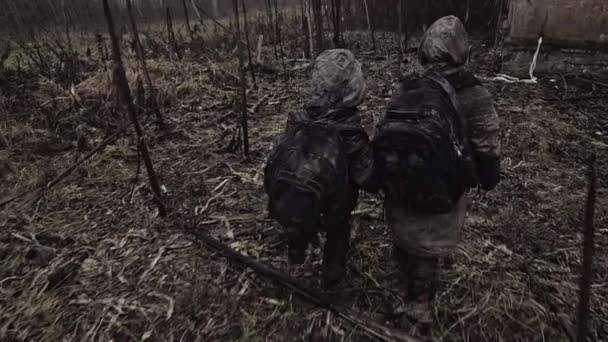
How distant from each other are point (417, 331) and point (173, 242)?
1.50 m

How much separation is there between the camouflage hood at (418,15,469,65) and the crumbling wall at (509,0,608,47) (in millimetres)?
3695

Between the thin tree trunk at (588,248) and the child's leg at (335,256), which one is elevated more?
the thin tree trunk at (588,248)

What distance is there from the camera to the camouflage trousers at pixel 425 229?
170 cm

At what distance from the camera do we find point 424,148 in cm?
143

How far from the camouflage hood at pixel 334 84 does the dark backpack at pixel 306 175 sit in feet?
0.43

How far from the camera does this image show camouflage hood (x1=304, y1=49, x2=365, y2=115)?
1.62 metres

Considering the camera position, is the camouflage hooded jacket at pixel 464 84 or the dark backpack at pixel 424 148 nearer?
the dark backpack at pixel 424 148

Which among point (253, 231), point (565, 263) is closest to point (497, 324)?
point (565, 263)

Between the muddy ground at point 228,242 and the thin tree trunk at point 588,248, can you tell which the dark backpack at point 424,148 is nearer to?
the thin tree trunk at point 588,248


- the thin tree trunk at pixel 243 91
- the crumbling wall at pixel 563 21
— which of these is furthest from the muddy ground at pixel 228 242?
the crumbling wall at pixel 563 21

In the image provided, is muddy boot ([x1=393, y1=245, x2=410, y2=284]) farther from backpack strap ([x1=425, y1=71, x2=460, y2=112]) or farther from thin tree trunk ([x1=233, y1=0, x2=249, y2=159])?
thin tree trunk ([x1=233, y1=0, x2=249, y2=159])

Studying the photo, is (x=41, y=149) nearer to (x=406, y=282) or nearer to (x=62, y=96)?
(x=62, y=96)

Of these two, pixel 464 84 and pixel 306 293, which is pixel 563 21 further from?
pixel 306 293

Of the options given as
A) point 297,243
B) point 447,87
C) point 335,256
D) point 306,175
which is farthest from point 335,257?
point 447,87
